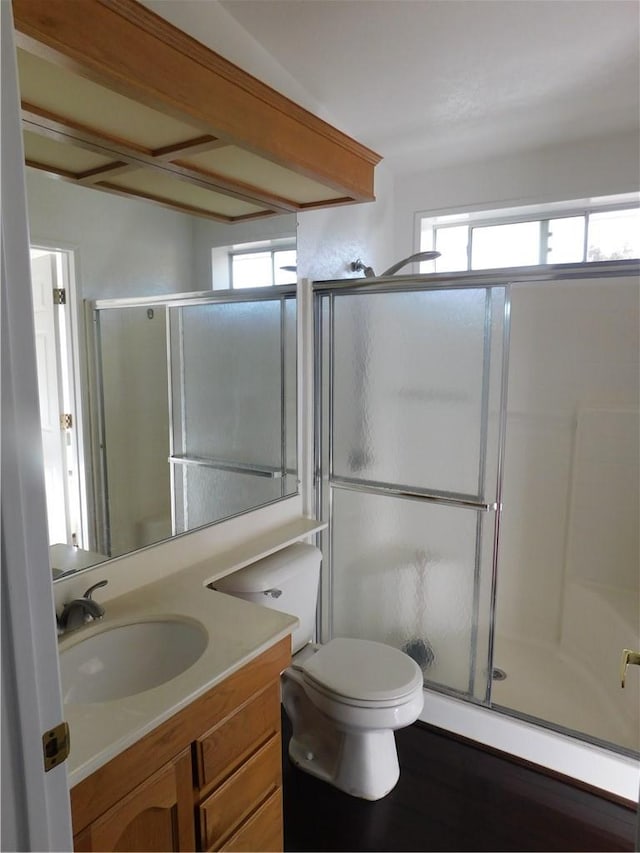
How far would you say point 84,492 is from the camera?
144 cm

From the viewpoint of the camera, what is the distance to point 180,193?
166 centimetres

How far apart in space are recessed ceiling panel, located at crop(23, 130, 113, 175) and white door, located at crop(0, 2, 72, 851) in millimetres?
809

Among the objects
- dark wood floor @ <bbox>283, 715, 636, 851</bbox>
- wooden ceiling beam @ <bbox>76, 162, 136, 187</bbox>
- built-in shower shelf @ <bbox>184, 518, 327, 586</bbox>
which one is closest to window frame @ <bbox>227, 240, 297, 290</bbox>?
wooden ceiling beam @ <bbox>76, 162, 136, 187</bbox>

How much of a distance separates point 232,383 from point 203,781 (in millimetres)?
1264

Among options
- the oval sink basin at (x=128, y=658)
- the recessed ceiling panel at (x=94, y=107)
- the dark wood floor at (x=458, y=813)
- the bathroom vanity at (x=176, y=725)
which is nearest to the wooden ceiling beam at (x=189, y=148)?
the recessed ceiling panel at (x=94, y=107)

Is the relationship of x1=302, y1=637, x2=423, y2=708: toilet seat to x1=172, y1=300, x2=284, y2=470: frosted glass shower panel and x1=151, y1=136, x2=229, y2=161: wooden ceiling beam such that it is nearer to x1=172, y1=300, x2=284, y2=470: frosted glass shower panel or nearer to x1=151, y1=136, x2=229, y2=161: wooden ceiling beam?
x1=172, y1=300, x2=284, y2=470: frosted glass shower panel

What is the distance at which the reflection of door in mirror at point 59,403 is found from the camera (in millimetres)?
1324

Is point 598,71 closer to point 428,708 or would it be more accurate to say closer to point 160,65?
point 160,65

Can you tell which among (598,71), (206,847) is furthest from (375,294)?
(206,847)

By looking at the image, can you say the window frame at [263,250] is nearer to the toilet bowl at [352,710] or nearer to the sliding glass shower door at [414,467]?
the sliding glass shower door at [414,467]

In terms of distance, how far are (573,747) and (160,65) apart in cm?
244

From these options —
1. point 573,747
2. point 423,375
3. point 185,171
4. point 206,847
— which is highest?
point 185,171

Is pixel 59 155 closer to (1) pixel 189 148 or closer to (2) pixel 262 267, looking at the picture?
(1) pixel 189 148

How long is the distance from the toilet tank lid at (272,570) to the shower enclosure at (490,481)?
415 mm
